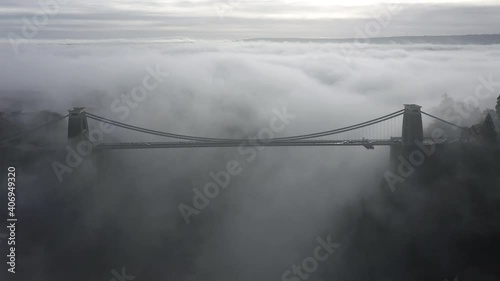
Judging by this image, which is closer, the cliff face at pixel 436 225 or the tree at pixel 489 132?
the cliff face at pixel 436 225

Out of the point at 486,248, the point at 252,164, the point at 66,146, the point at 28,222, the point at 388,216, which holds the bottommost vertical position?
the point at 486,248

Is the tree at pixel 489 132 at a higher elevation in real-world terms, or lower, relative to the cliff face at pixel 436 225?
higher

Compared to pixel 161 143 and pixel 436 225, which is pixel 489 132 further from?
pixel 161 143

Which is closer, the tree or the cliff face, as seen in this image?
the cliff face

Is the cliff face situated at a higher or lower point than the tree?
lower

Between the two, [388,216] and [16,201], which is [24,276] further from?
[388,216]

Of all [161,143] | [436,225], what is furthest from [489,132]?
[161,143]

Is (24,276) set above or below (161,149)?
below

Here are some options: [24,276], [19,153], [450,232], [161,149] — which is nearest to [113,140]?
[161,149]
